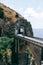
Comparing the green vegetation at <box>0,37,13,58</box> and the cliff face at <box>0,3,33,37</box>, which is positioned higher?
the cliff face at <box>0,3,33,37</box>

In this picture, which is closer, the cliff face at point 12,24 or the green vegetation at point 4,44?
the green vegetation at point 4,44

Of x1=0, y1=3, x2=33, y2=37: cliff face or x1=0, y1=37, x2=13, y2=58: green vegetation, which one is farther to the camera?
x1=0, y1=3, x2=33, y2=37: cliff face

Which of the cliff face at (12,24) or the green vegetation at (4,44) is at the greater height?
the cliff face at (12,24)

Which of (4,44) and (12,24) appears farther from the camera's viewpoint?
(12,24)

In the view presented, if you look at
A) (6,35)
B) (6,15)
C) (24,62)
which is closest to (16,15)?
(6,15)

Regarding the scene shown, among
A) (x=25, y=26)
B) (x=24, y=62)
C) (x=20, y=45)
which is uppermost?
(x=25, y=26)

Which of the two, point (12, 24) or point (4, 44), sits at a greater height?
point (12, 24)

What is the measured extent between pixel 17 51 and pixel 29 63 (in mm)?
3999

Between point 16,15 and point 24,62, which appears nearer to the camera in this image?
point 24,62

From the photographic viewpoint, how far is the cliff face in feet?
157

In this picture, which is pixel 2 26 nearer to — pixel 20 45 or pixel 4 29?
pixel 4 29

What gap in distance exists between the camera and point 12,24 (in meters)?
48.7

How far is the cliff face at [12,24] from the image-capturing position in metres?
47.9

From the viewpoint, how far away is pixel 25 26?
162 ft
